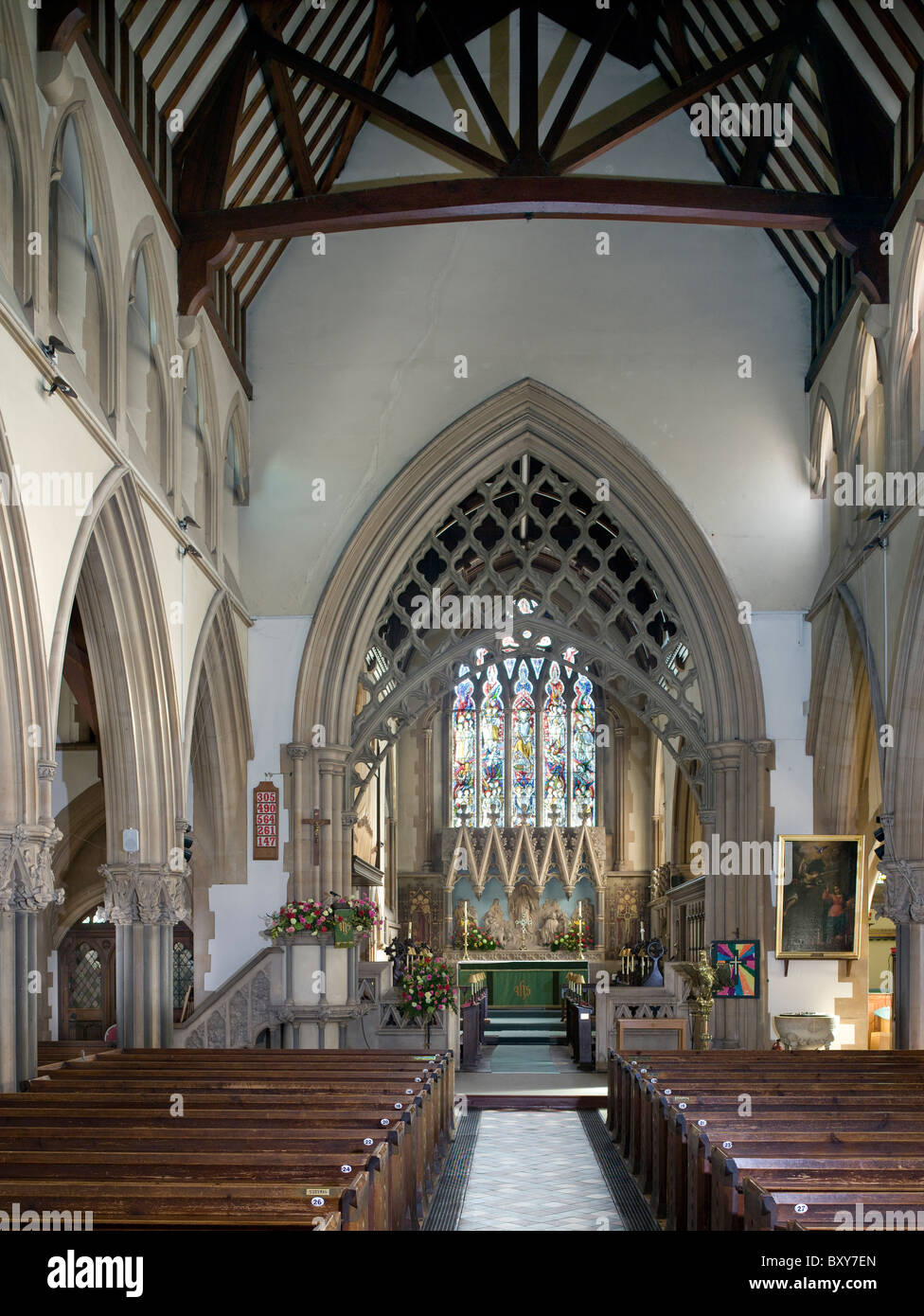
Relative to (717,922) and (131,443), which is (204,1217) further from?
(717,922)

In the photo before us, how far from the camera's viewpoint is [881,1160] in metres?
4.75

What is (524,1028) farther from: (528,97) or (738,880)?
(528,97)

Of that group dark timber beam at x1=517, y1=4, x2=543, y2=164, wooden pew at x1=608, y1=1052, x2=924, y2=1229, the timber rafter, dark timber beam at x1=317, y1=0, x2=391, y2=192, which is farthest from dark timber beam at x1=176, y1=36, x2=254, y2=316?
wooden pew at x1=608, y1=1052, x2=924, y2=1229

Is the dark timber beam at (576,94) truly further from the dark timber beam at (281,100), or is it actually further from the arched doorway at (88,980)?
the arched doorway at (88,980)

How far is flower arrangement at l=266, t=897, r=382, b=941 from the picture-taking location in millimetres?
11820

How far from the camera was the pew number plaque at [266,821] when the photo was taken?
1284 centimetres

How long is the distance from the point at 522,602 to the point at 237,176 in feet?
30.6

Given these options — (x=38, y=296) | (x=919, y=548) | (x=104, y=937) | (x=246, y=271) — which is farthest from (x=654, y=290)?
(x=104, y=937)

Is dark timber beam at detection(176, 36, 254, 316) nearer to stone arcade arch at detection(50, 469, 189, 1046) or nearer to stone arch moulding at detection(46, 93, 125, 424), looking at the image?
stone arch moulding at detection(46, 93, 125, 424)

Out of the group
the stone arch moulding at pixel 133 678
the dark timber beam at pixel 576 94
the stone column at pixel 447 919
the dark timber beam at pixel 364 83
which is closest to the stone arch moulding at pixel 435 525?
the dark timber beam at pixel 364 83

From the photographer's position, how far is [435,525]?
44.2 feet

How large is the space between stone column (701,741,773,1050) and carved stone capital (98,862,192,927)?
5.28m

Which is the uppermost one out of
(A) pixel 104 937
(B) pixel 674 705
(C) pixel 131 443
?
(C) pixel 131 443

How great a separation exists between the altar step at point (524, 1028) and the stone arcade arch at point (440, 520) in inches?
216
